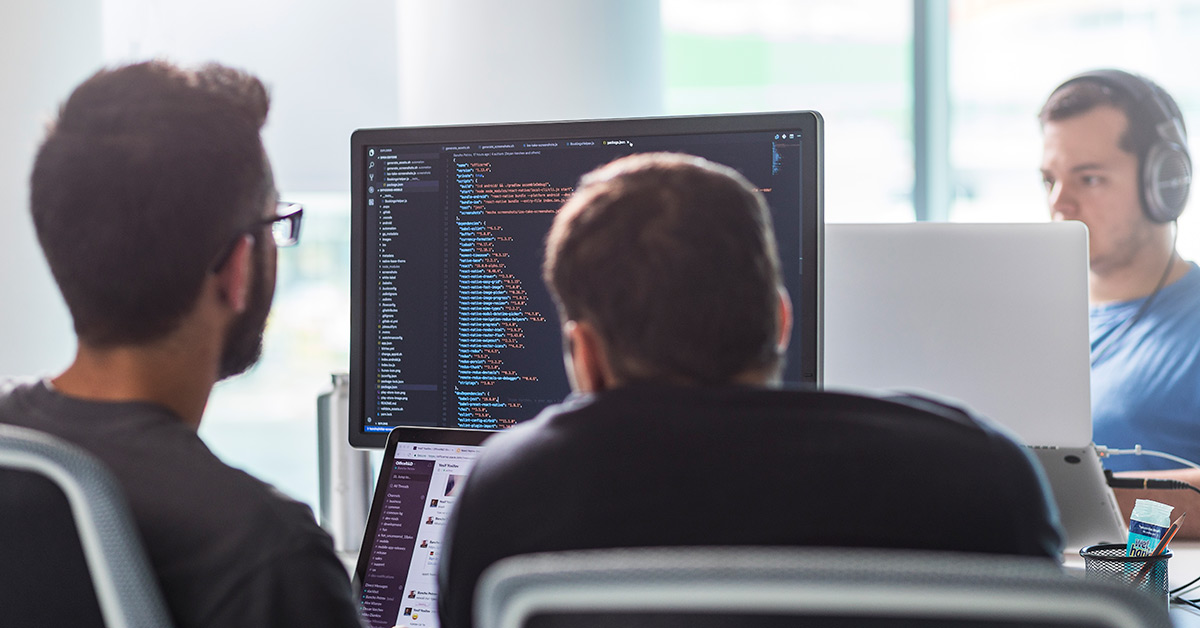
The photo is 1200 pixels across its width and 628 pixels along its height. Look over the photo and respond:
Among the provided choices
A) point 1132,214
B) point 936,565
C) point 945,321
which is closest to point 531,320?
point 945,321

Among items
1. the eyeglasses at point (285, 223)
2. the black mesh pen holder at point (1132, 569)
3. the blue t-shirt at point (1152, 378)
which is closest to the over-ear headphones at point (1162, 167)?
the blue t-shirt at point (1152, 378)

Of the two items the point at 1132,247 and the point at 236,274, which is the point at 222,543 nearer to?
the point at 236,274

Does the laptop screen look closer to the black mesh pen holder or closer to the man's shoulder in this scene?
the man's shoulder

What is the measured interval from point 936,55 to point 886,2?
0.82 ft

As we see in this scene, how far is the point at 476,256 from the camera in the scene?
3.86 feet

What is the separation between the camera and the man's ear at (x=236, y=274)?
0.81 metres

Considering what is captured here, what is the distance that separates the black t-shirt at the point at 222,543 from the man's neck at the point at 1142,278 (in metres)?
1.98

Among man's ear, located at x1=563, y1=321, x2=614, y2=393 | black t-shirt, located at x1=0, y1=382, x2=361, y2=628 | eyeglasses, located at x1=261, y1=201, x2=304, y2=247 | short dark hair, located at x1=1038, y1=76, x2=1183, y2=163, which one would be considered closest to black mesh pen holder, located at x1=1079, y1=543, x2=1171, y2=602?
man's ear, located at x1=563, y1=321, x2=614, y2=393

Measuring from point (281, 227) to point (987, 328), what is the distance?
0.87m

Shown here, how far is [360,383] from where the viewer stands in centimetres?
123

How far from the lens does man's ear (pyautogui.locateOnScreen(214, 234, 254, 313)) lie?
807 millimetres

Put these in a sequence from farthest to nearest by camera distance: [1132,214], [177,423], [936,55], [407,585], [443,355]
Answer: [936,55] < [1132,214] < [443,355] < [407,585] < [177,423]

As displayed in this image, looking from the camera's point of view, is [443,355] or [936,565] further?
[443,355]

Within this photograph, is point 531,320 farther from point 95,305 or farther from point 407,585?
point 95,305
